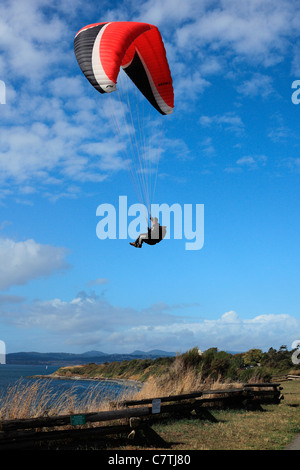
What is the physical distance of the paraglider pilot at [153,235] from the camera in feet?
37.0

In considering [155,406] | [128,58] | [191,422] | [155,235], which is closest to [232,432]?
[191,422]

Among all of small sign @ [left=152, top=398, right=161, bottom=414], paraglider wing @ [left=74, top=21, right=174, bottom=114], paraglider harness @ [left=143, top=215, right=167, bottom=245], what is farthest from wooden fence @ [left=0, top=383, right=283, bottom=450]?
paraglider wing @ [left=74, top=21, right=174, bottom=114]

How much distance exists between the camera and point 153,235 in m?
11.3

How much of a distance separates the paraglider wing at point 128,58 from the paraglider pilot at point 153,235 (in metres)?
3.88

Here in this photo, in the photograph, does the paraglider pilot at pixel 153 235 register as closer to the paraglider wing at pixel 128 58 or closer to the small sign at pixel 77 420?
the paraglider wing at pixel 128 58

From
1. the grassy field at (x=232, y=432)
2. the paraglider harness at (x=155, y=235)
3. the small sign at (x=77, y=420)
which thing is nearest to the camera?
the small sign at (x=77, y=420)

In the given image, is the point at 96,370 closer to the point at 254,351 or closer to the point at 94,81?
the point at 254,351

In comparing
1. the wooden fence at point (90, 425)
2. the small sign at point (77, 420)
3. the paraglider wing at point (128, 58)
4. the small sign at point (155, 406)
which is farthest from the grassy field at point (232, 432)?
the paraglider wing at point (128, 58)

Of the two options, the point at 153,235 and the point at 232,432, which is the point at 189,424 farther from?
the point at 153,235

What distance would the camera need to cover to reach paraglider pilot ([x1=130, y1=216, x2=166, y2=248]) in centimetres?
1129

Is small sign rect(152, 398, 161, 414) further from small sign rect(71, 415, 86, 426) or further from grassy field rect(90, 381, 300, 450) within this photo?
small sign rect(71, 415, 86, 426)

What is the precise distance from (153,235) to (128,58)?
608cm

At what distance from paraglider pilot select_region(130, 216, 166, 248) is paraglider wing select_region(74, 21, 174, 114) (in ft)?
12.7
